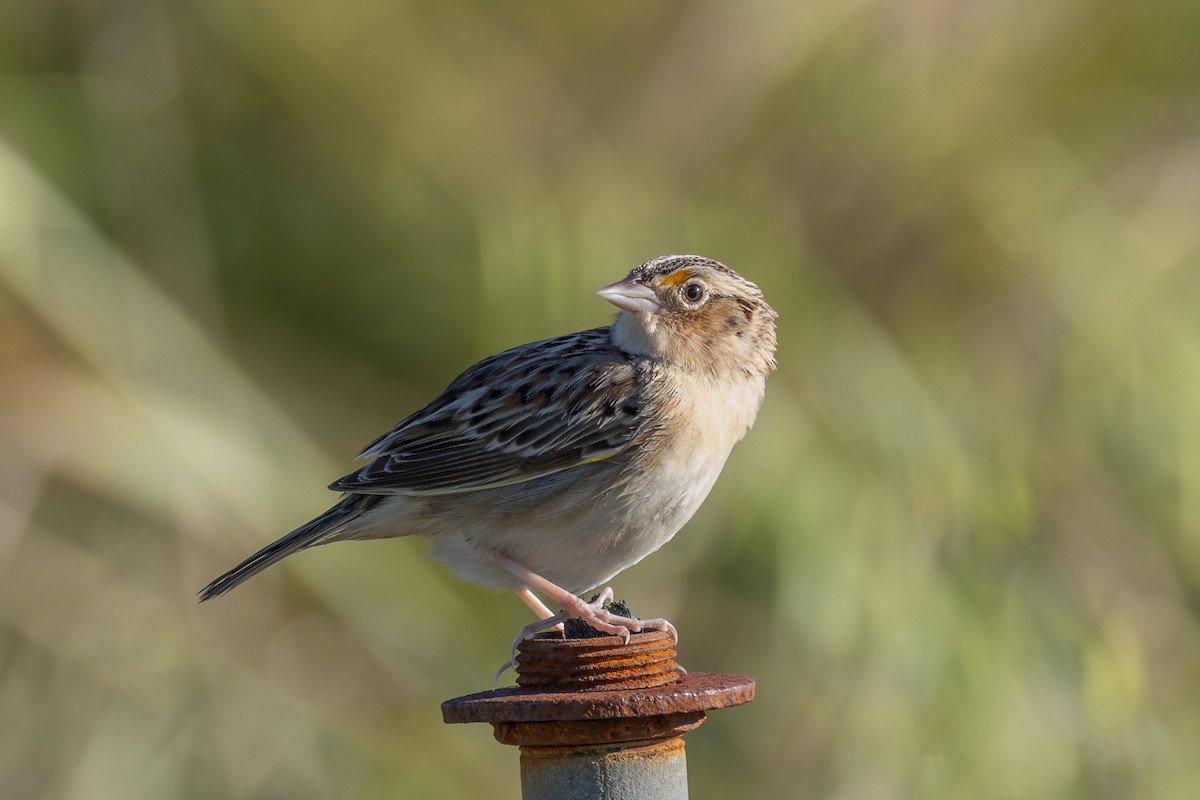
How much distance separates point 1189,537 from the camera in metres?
6.94

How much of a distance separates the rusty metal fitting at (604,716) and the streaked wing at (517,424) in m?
1.35

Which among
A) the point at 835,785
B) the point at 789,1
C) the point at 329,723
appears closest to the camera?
the point at 835,785

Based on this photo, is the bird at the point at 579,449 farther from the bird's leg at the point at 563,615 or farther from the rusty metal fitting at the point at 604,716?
A: the rusty metal fitting at the point at 604,716

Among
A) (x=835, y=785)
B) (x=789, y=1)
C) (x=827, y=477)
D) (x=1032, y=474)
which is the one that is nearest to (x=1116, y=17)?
(x=789, y=1)

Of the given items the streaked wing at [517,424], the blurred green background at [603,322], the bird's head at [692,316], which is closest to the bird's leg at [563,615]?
the streaked wing at [517,424]

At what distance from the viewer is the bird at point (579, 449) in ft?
14.3

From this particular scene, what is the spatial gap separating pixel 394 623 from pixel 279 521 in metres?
0.69

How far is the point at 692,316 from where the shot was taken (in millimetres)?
4680

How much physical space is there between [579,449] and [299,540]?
845mm

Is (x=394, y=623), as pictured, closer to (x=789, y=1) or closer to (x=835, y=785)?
(x=835, y=785)

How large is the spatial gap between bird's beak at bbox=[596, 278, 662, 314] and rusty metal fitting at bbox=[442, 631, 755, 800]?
1609mm

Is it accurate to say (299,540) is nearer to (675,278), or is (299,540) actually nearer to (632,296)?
(632,296)

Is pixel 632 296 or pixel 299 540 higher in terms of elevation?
pixel 632 296

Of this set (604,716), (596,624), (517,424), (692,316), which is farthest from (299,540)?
(604,716)
